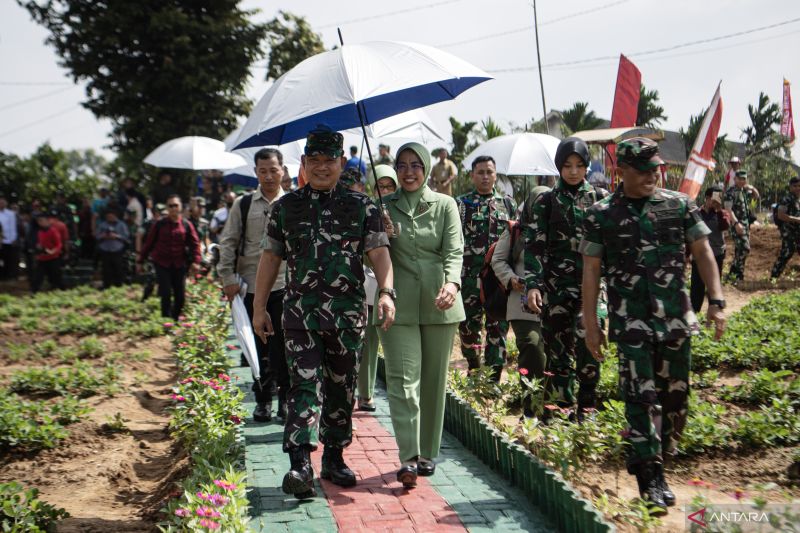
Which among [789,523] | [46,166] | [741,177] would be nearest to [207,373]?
[789,523]

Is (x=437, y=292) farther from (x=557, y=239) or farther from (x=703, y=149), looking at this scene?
(x=703, y=149)

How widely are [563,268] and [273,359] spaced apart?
2.55 m

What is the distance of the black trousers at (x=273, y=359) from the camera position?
6.20 meters

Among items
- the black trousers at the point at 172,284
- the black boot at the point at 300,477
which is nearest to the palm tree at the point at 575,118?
the black trousers at the point at 172,284

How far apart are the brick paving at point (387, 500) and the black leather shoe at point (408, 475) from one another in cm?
7

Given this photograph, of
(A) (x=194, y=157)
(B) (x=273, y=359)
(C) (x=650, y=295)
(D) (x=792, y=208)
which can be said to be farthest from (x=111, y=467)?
(D) (x=792, y=208)

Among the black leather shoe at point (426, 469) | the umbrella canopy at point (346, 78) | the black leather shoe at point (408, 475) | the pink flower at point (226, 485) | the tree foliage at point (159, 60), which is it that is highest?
the tree foliage at point (159, 60)

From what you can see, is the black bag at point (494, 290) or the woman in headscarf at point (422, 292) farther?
the black bag at point (494, 290)

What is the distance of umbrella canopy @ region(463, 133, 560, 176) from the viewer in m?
9.05

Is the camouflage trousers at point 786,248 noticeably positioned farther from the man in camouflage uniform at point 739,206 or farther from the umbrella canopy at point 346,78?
the umbrella canopy at point 346,78

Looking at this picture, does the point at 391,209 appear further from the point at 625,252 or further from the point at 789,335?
the point at 789,335

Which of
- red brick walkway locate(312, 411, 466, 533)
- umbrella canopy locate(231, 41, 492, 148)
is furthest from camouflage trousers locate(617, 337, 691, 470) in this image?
umbrella canopy locate(231, 41, 492, 148)

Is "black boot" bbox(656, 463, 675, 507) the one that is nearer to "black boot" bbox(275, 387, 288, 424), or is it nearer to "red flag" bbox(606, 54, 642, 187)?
"black boot" bbox(275, 387, 288, 424)

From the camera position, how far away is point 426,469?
4.93 m
